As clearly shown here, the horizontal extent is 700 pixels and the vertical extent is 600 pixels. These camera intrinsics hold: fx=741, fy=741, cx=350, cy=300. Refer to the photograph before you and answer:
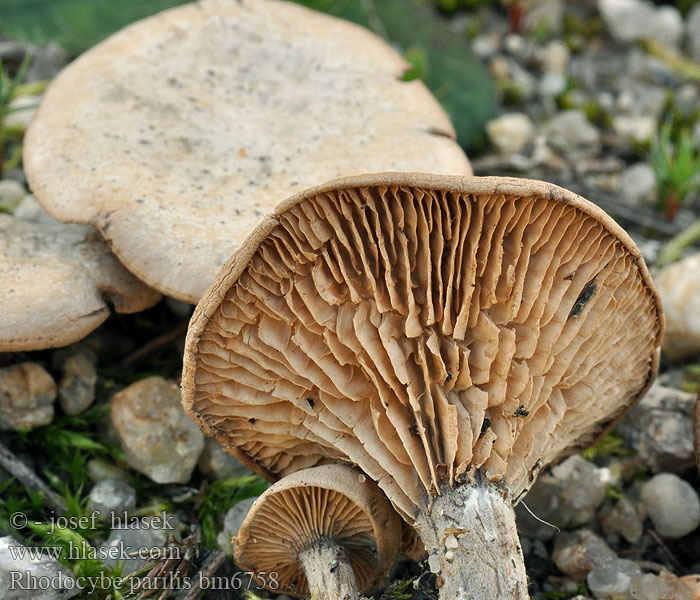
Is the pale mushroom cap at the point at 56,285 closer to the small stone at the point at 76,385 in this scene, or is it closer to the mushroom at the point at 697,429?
the small stone at the point at 76,385

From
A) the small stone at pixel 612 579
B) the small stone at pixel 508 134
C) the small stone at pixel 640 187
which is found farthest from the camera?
the small stone at pixel 508 134

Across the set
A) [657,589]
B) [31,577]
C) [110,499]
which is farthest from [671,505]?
[31,577]

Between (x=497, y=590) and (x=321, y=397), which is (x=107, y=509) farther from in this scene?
(x=497, y=590)

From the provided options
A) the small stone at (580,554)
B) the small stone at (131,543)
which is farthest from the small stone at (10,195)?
the small stone at (580,554)

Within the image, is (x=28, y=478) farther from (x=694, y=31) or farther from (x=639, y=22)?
(x=694, y=31)

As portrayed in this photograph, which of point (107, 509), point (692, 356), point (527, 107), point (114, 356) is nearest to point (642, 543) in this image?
point (692, 356)

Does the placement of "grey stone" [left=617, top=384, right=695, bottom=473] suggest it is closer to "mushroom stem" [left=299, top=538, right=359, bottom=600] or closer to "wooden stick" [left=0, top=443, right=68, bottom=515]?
"mushroom stem" [left=299, top=538, right=359, bottom=600]
